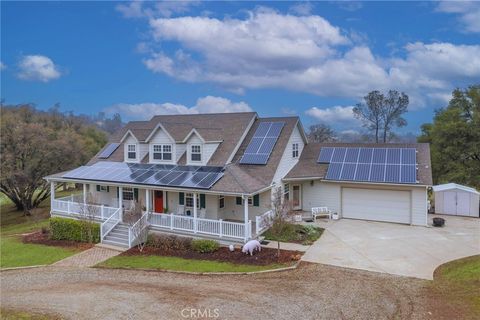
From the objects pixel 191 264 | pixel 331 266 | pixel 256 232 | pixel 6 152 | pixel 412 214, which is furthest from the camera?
pixel 6 152

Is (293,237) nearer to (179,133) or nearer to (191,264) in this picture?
(191,264)

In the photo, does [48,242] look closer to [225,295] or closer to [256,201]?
[256,201]

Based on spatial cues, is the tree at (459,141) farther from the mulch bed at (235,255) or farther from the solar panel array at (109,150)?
the solar panel array at (109,150)

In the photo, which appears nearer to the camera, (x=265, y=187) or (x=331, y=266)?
(x=331, y=266)

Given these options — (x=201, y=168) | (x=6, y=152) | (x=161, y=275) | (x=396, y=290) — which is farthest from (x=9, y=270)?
(x=6, y=152)

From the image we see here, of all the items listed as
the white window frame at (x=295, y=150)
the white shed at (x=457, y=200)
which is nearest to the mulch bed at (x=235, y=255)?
the white window frame at (x=295, y=150)

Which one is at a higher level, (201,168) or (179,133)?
(179,133)
